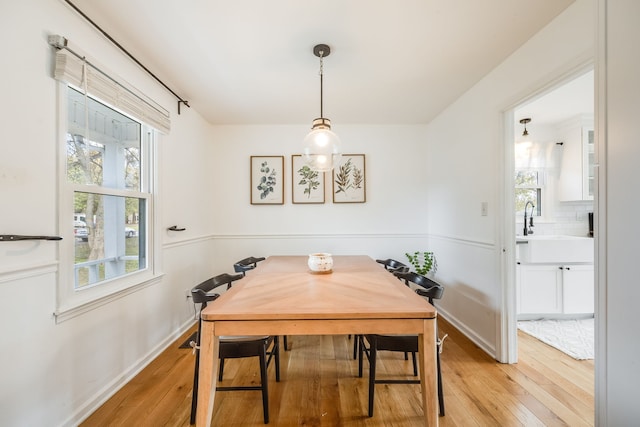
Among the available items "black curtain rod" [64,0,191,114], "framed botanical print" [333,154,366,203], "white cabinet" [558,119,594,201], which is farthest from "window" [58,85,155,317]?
"white cabinet" [558,119,594,201]

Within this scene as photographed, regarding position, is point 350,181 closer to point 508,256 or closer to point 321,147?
point 321,147

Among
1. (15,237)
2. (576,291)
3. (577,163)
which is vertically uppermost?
(577,163)

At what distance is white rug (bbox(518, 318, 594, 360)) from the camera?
237cm

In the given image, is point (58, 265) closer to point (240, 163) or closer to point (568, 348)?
point (240, 163)

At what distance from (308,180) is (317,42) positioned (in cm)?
193

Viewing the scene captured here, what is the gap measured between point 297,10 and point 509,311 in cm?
272

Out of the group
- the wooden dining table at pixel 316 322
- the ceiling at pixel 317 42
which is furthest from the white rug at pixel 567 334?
the ceiling at pixel 317 42

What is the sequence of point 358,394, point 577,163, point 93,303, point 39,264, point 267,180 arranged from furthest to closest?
point 267,180
point 577,163
point 358,394
point 93,303
point 39,264

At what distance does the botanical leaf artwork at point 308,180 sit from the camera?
3.66m

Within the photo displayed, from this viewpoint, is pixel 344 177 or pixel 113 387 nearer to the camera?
pixel 113 387

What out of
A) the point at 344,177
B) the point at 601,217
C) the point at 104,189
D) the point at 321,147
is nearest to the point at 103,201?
the point at 104,189

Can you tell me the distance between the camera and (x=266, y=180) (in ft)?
12.0

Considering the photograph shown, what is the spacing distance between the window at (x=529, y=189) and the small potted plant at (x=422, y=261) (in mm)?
1290

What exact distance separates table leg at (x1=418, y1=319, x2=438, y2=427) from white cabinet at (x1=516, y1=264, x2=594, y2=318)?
236cm
